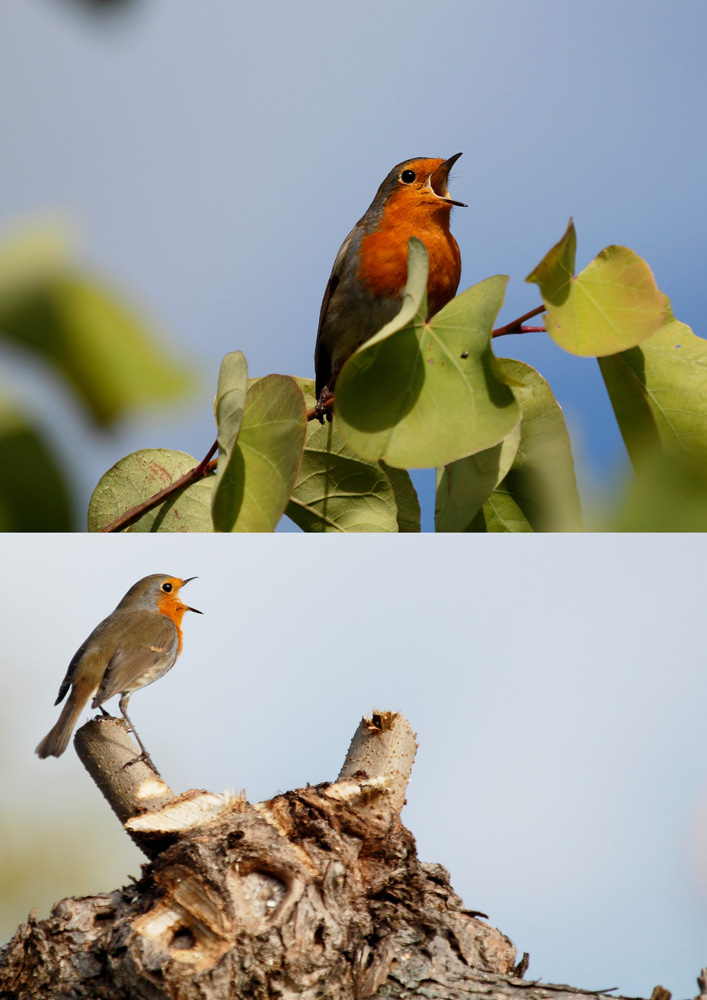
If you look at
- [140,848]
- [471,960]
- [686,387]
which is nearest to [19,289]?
[140,848]

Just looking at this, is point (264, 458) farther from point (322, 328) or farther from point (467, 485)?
point (322, 328)

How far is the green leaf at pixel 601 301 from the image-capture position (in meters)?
0.63

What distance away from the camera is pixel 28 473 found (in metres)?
0.84

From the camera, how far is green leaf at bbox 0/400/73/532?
0.83 meters

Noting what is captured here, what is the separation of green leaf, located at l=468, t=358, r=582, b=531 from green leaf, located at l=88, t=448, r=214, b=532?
0.94ft

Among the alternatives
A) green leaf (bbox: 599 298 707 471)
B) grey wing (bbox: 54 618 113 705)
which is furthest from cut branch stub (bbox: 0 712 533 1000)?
green leaf (bbox: 599 298 707 471)

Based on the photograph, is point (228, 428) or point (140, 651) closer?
point (228, 428)

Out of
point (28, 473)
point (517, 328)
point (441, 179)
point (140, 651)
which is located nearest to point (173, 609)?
point (140, 651)

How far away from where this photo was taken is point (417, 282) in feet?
2.21

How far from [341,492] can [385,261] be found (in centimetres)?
59

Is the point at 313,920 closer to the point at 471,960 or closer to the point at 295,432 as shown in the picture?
the point at 471,960

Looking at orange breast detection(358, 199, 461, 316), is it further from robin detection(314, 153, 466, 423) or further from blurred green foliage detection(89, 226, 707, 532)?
blurred green foliage detection(89, 226, 707, 532)

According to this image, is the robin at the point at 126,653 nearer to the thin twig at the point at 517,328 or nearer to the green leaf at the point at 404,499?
the green leaf at the point at 404,499

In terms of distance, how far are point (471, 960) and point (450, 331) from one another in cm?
51
